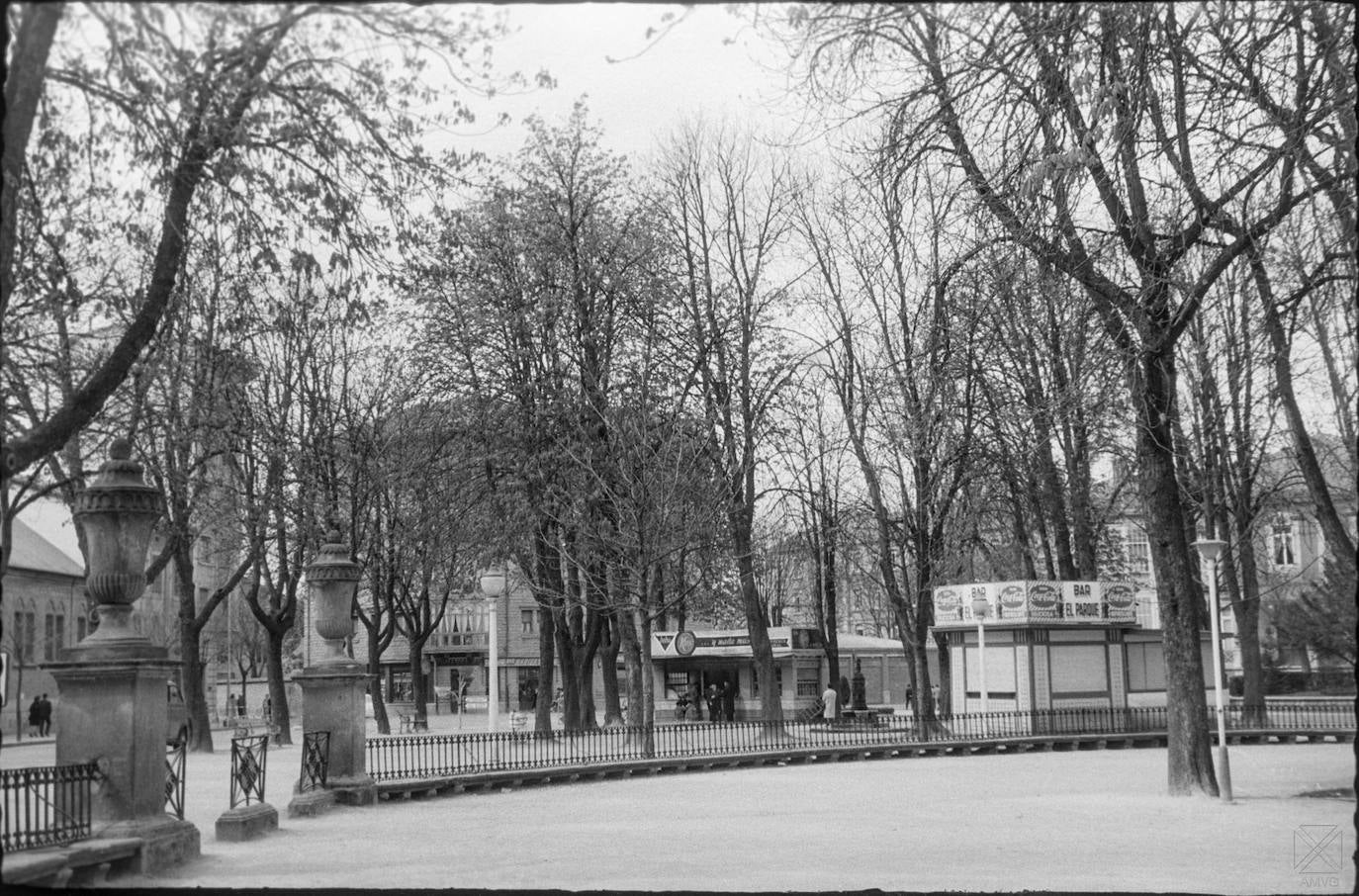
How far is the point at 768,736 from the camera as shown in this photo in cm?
3175

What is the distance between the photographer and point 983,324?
28.2 metres

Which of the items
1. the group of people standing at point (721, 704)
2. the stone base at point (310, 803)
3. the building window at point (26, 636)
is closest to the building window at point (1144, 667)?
the group of people standing at point (721, 704)

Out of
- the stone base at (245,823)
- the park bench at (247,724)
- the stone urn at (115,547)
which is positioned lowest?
the park bench at (247,724)

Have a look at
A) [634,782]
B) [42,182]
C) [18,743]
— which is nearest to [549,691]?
[634,782]

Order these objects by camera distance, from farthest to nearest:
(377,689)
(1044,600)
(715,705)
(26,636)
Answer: (26,636), (715,705), (377,689), (1044,600)

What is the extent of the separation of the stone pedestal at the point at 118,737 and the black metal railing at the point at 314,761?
5.98 meters

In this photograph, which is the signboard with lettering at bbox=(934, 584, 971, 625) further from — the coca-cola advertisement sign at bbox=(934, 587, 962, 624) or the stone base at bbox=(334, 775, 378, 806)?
the stone base at bbox=(334, 775, 378, 806)

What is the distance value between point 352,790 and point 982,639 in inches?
729

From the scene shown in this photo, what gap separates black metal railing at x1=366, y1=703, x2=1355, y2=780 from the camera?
2553cm

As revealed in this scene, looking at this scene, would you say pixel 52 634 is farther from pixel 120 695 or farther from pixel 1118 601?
pixel 120 695

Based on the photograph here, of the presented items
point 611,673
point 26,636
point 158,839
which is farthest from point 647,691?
point 26,636

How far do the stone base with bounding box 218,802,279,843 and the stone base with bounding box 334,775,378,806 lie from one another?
319cm

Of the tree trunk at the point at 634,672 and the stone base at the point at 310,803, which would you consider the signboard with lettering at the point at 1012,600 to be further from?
the stone base at the point at 310,803

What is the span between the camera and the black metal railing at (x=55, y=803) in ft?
35.6
